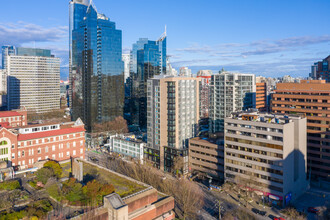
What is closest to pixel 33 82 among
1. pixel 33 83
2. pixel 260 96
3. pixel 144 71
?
pixel 33 83

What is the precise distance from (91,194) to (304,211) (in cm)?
3935

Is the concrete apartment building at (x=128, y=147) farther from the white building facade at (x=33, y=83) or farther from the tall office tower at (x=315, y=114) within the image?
the white building facade at (x=33, y=83)

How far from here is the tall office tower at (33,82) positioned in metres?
141

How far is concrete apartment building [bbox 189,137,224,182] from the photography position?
199 ft

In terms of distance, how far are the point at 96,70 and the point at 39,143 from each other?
2286 inches

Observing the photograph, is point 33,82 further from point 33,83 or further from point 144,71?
point 144,71

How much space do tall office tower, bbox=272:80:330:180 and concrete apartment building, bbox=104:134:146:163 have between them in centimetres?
4061

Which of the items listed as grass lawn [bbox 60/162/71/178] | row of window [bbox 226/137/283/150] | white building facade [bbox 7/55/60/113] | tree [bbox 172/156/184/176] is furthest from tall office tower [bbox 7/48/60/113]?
row of window [bbox 226/137/283/150]

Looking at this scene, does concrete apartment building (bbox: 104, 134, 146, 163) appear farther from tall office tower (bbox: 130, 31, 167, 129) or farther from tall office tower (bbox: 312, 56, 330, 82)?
tall office tower (bbox: 312, 56, 330, 82)

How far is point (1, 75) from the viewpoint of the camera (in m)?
179

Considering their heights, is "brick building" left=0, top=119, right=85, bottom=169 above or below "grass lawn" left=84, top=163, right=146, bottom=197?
above

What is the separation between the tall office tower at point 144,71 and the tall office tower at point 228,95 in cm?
5020

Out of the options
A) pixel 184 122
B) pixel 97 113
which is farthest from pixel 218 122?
pixel 97 113

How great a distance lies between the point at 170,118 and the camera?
68250 mm
